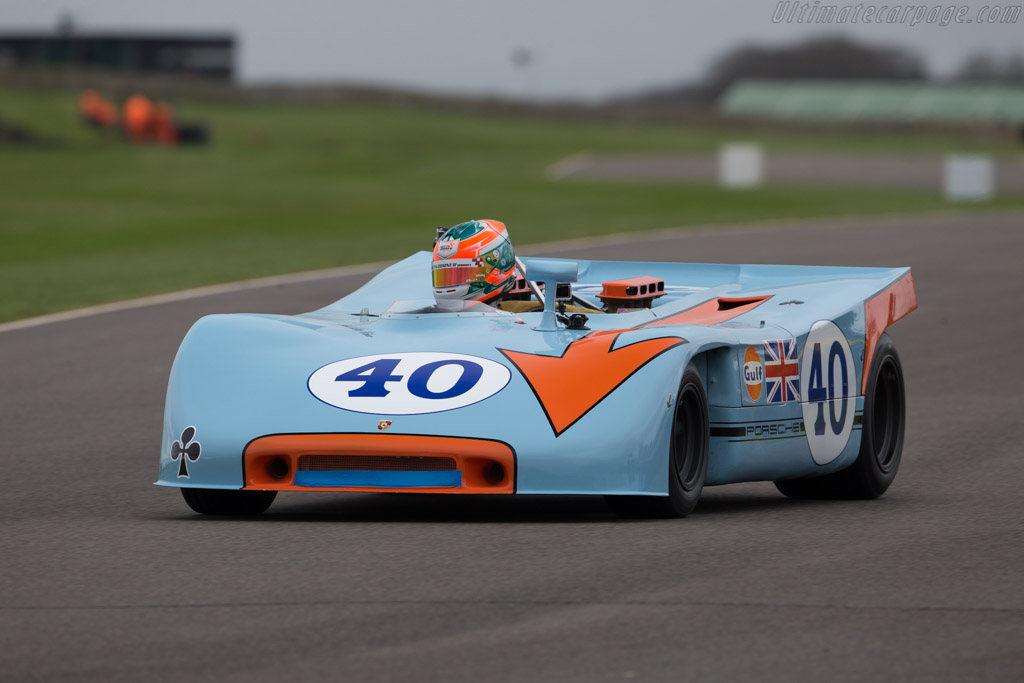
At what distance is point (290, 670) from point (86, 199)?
3179 cm

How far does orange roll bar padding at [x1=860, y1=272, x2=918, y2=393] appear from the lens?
7.60m

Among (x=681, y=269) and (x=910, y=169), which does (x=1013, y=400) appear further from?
(x=910, y=169)

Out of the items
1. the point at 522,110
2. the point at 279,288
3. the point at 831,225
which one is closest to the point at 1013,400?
the point at 279,288

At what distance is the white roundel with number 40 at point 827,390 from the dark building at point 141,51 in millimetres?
94163

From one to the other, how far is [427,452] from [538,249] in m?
16.3

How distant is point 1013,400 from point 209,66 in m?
92.7

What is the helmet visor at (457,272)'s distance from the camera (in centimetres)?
720

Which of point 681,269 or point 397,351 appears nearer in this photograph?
point 397,351

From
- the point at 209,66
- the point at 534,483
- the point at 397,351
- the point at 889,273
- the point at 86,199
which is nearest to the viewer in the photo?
the point at 534,483

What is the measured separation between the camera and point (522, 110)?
85.2m

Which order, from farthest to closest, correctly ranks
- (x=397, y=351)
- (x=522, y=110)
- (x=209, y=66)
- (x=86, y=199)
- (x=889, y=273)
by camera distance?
1. (x=209, y=66)
2. (x=522, y=110)
3. (x=86, y=199)
4. (x=889, y=273)
5. (x=397, y=351)

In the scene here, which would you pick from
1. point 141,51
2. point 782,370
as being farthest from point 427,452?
point 141,51

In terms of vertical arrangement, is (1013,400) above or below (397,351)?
below

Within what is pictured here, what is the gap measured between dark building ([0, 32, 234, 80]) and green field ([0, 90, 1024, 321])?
28874mm
